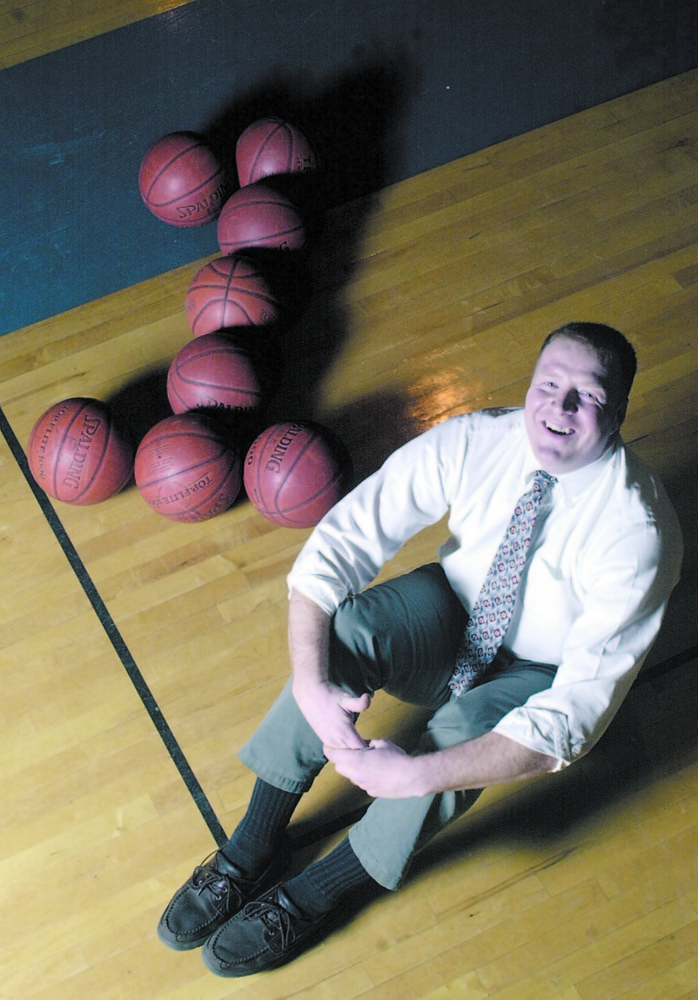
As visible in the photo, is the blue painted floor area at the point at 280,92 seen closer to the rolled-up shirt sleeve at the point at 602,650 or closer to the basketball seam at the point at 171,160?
the basketball seam at the point at 171,160

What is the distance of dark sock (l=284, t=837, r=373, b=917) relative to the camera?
220 cm

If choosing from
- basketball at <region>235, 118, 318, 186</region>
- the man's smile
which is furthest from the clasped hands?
basketball at <region>235, 118, 318, 186</region>

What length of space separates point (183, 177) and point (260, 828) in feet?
6.88

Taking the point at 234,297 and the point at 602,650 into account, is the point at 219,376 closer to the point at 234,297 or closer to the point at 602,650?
the point at 234,297

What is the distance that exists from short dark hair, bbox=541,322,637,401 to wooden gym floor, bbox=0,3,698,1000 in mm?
1041

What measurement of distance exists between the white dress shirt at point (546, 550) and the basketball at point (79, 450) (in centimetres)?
94

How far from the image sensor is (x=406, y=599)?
2.15m

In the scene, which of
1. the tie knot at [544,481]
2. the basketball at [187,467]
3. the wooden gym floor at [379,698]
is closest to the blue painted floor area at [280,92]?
the wooden gym floor at [379,698]

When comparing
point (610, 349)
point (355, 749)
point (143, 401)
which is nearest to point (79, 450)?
point (143, 401)

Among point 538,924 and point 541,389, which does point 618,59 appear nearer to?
point 541,389

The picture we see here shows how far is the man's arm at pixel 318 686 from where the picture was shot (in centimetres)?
193

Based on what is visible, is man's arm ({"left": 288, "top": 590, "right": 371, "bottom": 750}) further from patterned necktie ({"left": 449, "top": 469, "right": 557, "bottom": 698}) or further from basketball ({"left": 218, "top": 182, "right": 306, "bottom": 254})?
basketball ({"left": 218, "top": 182, "right": 306, "bottom": 254})

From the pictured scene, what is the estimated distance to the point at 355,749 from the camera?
1916mm

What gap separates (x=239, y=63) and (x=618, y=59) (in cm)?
146
